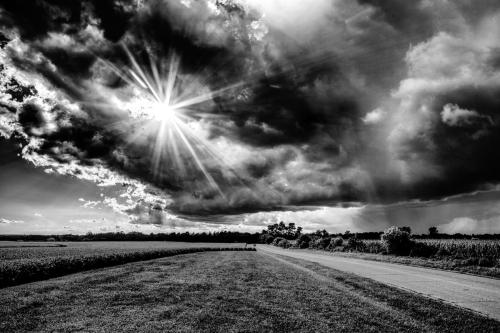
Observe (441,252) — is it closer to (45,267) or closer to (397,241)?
(397,241)

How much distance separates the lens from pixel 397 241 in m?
40.6

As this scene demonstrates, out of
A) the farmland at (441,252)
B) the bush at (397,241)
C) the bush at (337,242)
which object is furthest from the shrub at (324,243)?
the bush at (397,241)

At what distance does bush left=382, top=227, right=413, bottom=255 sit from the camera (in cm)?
3988

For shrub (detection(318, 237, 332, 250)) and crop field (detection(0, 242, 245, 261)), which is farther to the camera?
shrub (detection(318, 237, 332, 250))

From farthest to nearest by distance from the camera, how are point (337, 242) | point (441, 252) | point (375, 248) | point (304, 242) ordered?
1. point (304, 242)
2. point (337, 242)
3. point (375, 248)
4. point (441, 252)

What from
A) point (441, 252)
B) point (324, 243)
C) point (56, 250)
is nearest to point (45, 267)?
point (441, 252)

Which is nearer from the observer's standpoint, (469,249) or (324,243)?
(469,249)

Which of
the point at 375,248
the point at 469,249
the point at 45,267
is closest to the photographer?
the point at 45,267


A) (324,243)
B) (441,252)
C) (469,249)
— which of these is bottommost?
(324,243)

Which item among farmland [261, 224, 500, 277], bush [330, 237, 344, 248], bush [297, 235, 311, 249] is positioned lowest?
bush [297, 235, 311, 249]

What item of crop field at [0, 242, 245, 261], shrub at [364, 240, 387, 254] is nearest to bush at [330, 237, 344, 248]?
shrub at [364, 240, 387, 254]

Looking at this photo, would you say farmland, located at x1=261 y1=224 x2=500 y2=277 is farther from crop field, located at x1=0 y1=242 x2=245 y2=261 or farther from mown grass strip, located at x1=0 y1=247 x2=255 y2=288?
crop field, located at x1=0 y1=242 x2=245 y2=261

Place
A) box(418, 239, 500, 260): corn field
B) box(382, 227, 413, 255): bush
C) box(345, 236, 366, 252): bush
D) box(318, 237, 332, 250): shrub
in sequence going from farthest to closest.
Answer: box(318, 237, 332, 250): shrub < box(345, 236, 366, 252): bush < box(382, 227, 413, 255): bush < box(418, 239, 500, 260): corn field

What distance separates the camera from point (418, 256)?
36562mm
